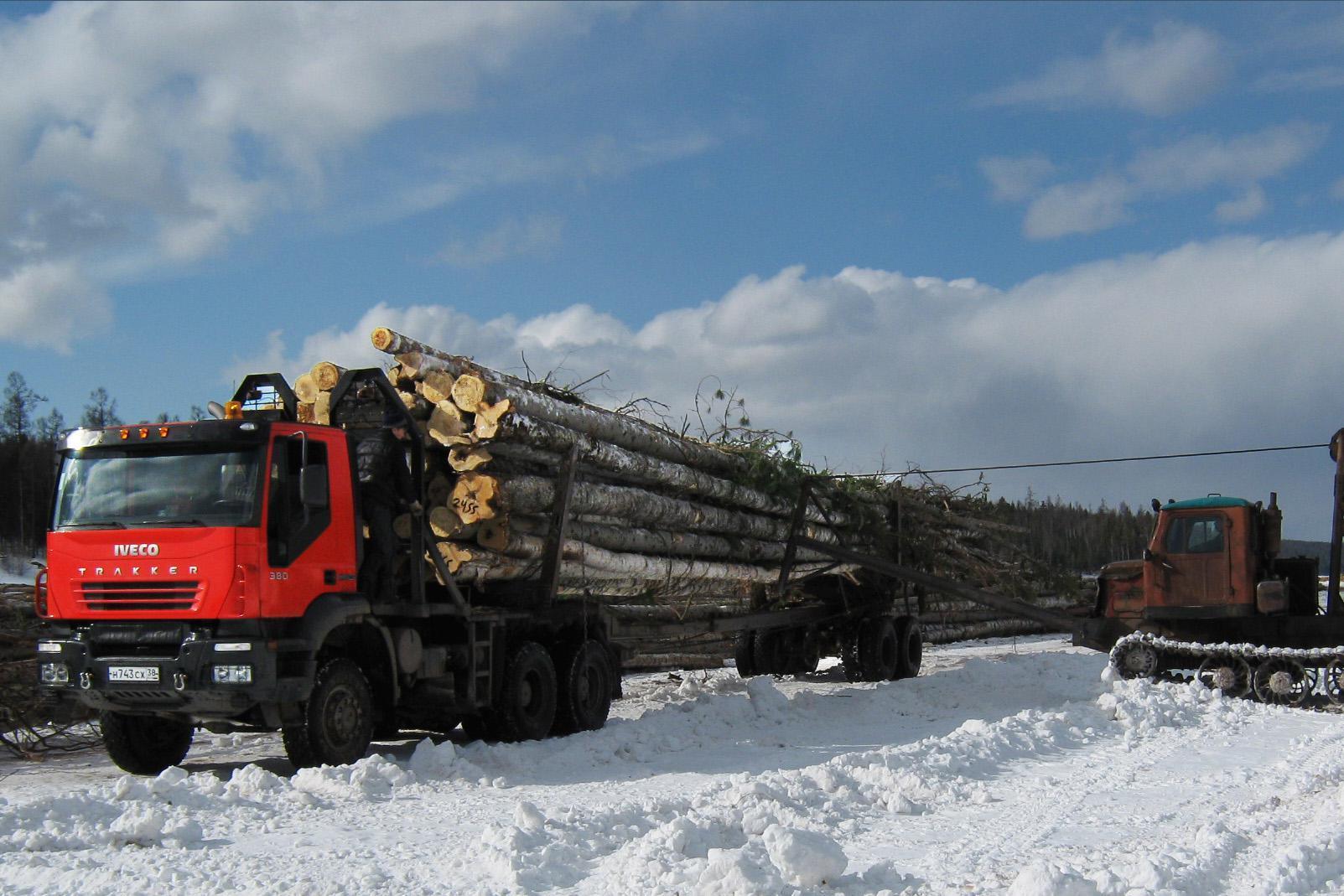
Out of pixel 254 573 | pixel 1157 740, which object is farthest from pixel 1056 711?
pixel 254 573

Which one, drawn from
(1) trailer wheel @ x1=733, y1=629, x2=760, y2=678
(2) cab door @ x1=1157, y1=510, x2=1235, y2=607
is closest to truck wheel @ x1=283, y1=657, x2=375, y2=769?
(1) trailer wheel @ x1=733, y1=629, x2=760, y2=678

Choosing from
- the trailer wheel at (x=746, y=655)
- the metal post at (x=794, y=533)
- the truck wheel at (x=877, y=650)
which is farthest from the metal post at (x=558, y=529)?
the truck wheel at (x=877, y=650)

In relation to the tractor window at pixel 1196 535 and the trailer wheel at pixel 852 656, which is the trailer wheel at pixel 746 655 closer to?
the trailer wheel at pixel 852 656

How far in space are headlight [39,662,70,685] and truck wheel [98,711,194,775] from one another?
0.55m

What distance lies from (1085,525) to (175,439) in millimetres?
29416

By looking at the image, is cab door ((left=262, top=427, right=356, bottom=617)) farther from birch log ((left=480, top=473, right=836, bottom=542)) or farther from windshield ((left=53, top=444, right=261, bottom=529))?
birch log ((left=480, top=473, right=836, bottom=542))

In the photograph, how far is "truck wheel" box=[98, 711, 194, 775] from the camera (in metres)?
10.2

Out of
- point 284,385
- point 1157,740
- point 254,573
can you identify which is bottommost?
point 1157,740

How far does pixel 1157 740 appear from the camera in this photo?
1180cm

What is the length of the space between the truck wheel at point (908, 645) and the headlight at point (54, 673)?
1302 centimetres

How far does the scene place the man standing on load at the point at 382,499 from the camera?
36.1 ft

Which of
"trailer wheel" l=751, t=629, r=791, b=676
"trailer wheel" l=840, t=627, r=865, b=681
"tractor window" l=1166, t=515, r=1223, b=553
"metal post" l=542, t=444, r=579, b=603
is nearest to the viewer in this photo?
"metal post" l=542, t=444, r=579, b=603

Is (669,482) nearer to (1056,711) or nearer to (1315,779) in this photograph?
(1056,711)

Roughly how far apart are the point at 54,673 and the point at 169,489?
1.67 m
